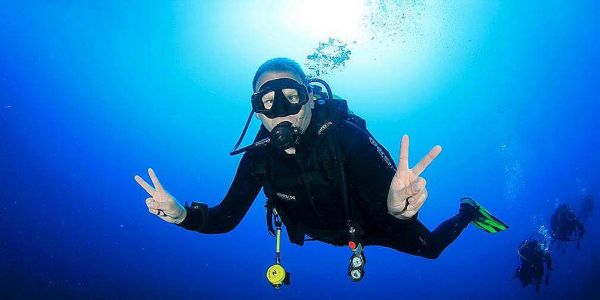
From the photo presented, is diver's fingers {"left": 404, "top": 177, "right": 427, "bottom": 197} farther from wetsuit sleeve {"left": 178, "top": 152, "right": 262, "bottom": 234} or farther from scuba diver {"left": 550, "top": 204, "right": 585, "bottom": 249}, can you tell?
scuba diver {"left": 550, "top": 204, "right": 585, "bottom": 249}

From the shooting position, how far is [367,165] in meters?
3.29

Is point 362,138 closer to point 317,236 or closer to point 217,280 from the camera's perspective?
point 317,236

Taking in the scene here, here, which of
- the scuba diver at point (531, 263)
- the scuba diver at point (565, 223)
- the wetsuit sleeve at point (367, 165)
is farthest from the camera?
the scuba diver at point (565, 223)

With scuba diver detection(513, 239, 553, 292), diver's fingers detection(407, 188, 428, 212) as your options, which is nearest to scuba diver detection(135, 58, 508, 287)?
diver's fingers detection(407, 188, 428, 212)

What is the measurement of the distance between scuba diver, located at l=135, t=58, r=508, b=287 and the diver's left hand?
0.65 m

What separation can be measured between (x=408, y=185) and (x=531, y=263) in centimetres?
1151

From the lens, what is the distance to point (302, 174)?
357 centimetres

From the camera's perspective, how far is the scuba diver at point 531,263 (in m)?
10.8

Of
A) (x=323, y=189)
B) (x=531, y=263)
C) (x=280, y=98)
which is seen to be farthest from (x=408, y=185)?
(x=531, y=263)

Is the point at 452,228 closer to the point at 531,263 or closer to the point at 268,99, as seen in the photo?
the point at 268,99

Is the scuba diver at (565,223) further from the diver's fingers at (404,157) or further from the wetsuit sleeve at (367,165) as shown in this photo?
the diver's fingers at (404,157)

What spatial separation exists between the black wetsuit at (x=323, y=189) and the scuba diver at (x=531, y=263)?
8694mm

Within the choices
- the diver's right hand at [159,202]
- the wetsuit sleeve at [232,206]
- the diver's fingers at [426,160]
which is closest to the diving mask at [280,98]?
the wetsuit sleeve at [232,206]

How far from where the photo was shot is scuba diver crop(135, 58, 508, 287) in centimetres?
337
